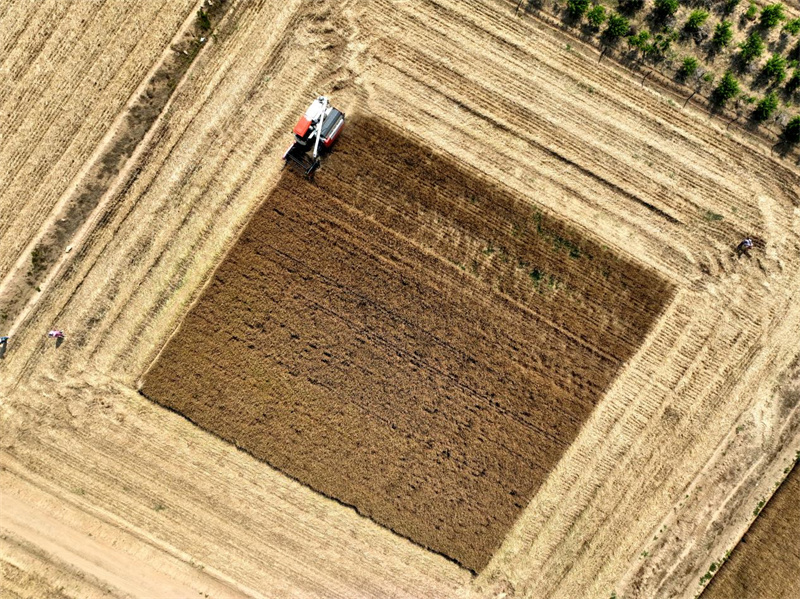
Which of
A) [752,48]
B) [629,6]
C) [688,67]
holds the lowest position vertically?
[688,67]

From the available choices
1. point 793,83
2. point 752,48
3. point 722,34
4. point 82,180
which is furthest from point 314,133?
point 793,83

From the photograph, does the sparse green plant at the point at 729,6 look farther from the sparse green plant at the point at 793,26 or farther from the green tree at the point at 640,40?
the green tree at the point at 640,40

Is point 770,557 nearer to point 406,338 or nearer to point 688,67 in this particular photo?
point 406,338

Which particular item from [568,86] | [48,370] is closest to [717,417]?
[568,86]

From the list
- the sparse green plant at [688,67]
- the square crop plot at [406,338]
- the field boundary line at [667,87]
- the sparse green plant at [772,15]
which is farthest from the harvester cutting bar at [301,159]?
the sparse green plant at [772,15]

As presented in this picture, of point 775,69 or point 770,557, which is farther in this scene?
point 770,557

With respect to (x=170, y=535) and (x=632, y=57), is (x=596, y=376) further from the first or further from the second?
(x=170, y=535)

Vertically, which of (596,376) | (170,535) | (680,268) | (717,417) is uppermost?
(680,268)
